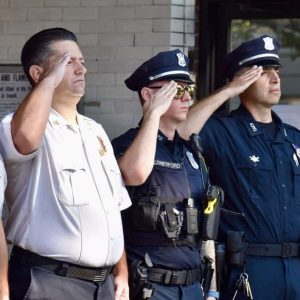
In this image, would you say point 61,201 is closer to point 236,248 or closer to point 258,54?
point 236,248

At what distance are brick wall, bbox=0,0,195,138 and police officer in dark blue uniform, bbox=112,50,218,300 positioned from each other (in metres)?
1.31

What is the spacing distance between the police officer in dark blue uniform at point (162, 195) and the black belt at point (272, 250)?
36 cm

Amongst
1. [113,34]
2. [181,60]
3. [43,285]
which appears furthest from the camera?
[113,34]

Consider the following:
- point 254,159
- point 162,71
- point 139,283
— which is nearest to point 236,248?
point 254,159

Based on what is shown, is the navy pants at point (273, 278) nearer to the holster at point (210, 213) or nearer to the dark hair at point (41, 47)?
the holster at point (210, 213)

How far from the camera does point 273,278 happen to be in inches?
176

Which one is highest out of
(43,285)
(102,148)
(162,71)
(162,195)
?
(162,71)

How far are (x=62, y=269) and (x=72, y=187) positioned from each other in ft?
1.13

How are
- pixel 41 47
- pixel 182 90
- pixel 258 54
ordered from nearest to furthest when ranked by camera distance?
pixel 41 47 → pixel 182 90 → pixel 258 54

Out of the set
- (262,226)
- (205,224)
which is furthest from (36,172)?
(262,226)

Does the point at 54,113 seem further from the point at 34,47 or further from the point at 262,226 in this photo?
the point at 262,226

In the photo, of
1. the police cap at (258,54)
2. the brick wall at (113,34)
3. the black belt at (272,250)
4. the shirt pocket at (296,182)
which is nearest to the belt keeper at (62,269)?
the black belt at (272,250)

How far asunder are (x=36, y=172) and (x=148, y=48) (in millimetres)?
2245

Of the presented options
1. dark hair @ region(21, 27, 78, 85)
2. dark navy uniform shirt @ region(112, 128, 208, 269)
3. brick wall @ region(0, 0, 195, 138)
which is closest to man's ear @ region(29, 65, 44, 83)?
dark hair @ region(21, 27, 78, 85)
